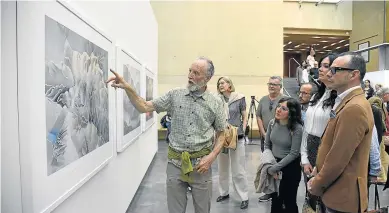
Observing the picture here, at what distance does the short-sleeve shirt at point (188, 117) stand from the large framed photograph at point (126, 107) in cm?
89

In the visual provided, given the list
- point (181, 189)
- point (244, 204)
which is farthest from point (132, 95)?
point (244, 204)

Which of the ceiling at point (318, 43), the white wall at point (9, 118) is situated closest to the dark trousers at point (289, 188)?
the white wall at point (9, 118)

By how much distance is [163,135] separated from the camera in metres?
11.2

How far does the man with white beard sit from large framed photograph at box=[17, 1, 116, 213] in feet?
1.69

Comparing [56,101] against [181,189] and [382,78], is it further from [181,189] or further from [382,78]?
[382,78]

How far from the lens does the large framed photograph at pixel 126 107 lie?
10.2ft

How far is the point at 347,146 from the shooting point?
1.71 metres

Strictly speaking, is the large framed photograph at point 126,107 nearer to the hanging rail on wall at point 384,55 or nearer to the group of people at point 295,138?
the group of people at point 295,138

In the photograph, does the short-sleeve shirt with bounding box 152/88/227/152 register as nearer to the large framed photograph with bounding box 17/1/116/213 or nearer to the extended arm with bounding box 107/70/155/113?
the extended arm with bounding box 107/70/155/113

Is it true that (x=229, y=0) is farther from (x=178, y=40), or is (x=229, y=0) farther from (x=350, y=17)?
(x=350, y=17)

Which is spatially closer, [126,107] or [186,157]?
[186,157]

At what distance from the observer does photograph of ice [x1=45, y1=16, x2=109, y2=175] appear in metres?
1.52

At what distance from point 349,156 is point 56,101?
1701 mm

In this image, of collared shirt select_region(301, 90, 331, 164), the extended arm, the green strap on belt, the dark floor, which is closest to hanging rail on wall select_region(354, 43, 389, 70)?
the dark floor
